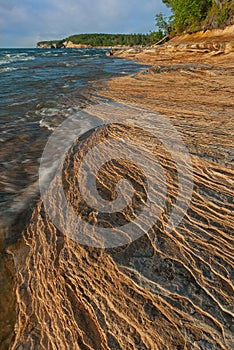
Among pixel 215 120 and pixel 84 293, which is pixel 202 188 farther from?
pixel 215 120

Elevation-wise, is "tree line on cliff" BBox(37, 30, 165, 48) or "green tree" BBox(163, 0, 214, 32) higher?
"tree line on cliff" BBox(37, 30, 165, 48)

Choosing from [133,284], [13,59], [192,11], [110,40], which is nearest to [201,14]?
[192,11]

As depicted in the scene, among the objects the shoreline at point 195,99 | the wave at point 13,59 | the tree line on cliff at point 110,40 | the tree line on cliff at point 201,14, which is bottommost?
the shoreline at point 195,99

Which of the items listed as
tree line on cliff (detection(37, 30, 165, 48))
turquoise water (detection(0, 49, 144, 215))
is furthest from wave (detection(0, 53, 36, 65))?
tree line on cliff (detection(37, 30, 165, 48))

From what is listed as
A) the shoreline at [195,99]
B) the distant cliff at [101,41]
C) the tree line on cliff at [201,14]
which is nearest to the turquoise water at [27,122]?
the shoreline at [195,99]

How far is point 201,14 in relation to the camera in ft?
89.1

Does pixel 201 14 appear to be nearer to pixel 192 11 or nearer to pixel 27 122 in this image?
pixel 192 11

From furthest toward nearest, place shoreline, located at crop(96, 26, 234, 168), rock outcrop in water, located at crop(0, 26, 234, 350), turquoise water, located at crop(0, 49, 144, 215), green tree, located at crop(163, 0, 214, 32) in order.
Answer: green tree, located at crop(163, 0, 214, 32), turquoise water, located at crop(0, 49, 144, 215), shoreline, located at crop(96, 26, 234, 168), rock outcrop in water, located at crop(0, 26, 234, 350)

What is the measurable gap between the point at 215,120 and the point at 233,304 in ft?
9.64

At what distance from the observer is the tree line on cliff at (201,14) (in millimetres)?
20641

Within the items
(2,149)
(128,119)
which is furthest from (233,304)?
(2,149)

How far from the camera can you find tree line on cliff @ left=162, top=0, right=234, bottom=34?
20641 millimetres

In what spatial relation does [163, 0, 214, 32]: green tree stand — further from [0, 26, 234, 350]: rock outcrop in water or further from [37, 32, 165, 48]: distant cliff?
[37, 32, 165, 48]: distant cliff

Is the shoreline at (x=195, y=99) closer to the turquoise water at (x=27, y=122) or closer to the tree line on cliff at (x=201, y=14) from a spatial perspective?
the turquoise water at (x=27, y=122)
